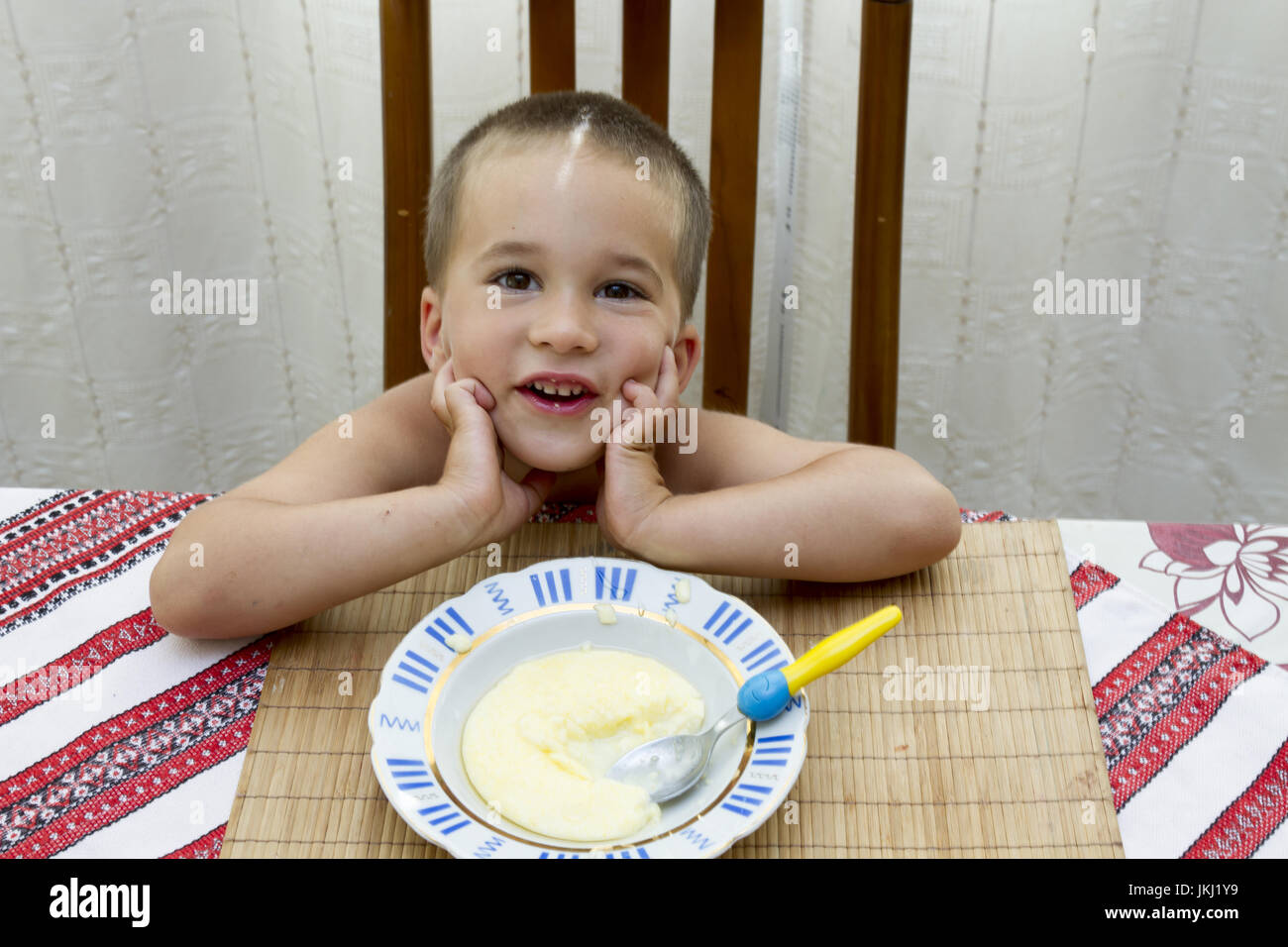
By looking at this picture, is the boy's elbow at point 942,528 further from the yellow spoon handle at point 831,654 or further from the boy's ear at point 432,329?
the boy's ear at point 432,329

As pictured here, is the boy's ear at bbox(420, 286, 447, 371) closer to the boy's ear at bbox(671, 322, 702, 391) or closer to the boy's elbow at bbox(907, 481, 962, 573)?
the boy's ear at bbox(671, 322, 702, 391)

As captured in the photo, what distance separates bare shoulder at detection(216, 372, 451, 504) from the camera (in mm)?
914

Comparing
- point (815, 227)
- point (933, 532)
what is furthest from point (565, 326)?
point (815, 227)

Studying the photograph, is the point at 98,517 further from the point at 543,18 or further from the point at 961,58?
the point at 961,58

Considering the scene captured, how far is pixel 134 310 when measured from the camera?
1737mm

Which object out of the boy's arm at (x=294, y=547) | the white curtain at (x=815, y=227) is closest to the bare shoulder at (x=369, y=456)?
the boy's arm at (x=294, y=547)

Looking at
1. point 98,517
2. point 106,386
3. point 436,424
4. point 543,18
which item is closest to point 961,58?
point 543,18

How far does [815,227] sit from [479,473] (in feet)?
3.09

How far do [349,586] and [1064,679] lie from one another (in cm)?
49

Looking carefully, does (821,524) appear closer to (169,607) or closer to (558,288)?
(558,288)

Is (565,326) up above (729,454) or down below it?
above

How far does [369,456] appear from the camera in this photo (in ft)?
3.24

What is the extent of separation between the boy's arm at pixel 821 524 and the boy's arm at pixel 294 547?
0.17m

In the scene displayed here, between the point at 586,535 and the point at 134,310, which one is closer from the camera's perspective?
the point at 586,535
